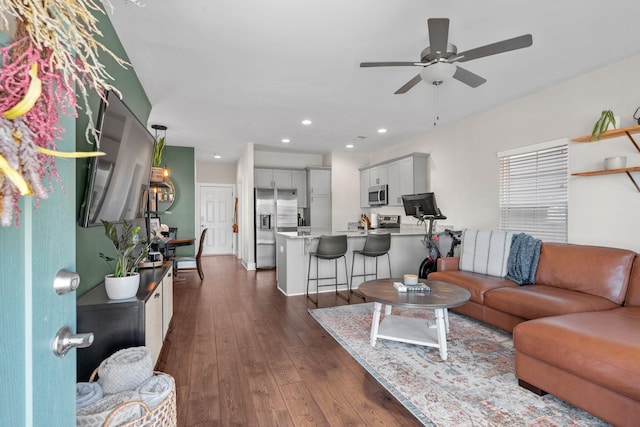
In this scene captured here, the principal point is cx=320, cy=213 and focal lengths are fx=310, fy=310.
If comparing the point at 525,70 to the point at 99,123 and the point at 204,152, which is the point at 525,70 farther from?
the point at 204,152

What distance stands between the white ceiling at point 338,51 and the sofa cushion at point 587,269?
183 cm

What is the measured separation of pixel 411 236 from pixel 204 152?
5.06 metres

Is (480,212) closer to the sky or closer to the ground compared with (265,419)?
closer to the sky

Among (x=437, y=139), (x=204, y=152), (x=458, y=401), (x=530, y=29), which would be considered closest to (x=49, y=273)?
(x=458, y=401)

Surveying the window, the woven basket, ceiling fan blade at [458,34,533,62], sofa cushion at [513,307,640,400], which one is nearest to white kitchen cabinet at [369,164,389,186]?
the window

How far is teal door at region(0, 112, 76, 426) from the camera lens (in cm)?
55

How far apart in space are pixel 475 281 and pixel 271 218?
14.4ft

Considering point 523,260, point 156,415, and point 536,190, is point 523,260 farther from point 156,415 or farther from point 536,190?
point 156,415

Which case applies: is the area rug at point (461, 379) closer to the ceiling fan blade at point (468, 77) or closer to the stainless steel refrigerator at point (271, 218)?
the ceiling fan blade at point (468, 77)

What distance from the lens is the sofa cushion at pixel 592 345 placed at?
159 centimetres

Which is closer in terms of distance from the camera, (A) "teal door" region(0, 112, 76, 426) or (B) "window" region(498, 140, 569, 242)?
(A) "teal door" region(0, 112, 76, 426)

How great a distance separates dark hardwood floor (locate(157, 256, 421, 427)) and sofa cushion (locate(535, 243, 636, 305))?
217 centimetres

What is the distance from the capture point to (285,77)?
128 inches

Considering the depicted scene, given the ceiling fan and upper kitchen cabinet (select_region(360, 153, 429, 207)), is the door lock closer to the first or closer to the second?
the ceiling fan
